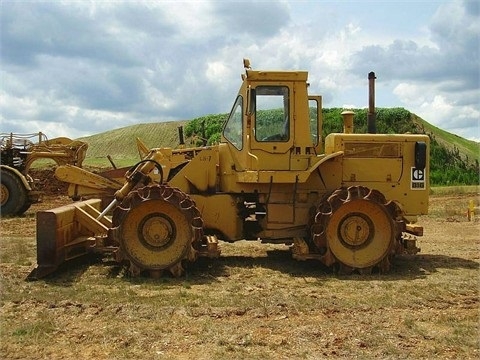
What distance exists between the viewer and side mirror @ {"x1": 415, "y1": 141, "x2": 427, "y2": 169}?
8965 millimetres

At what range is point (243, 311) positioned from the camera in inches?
249

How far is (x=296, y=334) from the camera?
18.3ft

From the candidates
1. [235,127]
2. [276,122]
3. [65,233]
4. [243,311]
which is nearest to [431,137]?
[235,127]

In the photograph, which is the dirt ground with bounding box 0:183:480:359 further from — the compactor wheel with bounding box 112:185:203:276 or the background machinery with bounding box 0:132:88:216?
the background machinery with bounding box 0:132:88:216

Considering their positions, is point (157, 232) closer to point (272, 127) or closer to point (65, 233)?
point (65, 233)

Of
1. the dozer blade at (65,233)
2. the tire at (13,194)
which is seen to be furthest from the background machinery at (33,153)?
the dozer blade at (65,233)

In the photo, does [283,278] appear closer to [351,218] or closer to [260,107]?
[351,218]

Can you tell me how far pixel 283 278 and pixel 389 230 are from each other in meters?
1.75

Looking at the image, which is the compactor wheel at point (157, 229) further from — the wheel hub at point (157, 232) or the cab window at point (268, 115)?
the cab window at point (268, 115)

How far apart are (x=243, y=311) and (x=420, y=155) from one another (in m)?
4.25

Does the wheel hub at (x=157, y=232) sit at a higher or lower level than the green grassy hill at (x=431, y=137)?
lower

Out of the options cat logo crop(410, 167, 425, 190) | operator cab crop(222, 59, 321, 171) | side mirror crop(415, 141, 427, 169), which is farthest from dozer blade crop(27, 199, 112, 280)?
side mirror crop(415, 141, 427, 169)

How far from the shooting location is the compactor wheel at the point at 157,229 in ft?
26.4

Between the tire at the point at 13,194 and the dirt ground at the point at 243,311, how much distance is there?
798cm
